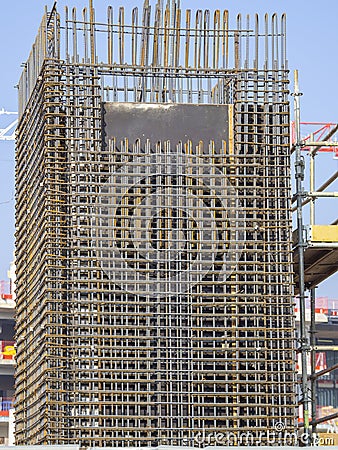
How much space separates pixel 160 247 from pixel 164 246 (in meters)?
0.12

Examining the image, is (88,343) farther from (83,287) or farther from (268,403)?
(268,403)

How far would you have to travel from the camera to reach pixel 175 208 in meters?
30.1

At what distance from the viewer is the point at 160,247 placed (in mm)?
29891

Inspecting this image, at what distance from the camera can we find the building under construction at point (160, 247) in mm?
28891

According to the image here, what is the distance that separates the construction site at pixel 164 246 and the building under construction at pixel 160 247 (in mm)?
40

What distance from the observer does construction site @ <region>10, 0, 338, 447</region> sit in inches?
1137

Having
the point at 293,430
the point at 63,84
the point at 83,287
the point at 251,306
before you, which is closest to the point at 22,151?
the point at 63,84

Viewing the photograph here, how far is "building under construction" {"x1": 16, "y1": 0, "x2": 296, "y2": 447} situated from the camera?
28891mm

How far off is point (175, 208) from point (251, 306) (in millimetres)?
3240

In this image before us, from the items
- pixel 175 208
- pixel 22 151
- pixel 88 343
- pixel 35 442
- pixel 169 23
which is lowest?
pixel 35 442

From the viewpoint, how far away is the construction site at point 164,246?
94.8 ft

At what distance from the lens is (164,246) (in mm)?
29938

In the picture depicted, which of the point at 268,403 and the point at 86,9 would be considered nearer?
the point at 268,403

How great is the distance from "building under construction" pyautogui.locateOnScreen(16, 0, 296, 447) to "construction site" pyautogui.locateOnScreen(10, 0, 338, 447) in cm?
4
